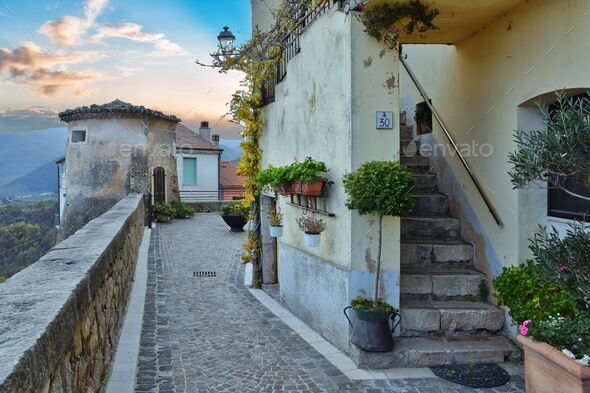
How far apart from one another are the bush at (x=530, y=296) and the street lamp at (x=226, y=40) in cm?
607

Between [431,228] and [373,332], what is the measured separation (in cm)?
202

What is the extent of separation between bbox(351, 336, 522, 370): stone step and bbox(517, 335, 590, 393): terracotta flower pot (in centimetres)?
79

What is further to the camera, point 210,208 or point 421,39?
point 210,208

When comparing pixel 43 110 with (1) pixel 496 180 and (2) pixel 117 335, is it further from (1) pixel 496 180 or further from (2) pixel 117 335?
(1) pixel 496 180

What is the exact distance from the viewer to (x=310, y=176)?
16.4 ft

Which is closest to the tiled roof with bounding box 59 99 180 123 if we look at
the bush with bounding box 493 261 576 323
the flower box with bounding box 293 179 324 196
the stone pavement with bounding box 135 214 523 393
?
the stone pavement with bounding box 135 214 523 393

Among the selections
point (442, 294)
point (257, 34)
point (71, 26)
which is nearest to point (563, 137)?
point (442, 294)

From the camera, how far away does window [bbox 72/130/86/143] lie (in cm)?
1719

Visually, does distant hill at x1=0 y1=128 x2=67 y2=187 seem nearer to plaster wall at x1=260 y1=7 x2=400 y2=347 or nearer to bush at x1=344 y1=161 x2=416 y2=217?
plaster wall at x1=260 y1=7 x2=400 y2=347

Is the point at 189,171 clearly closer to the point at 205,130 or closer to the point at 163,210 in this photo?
the point at 205,130

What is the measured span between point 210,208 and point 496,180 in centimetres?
1970

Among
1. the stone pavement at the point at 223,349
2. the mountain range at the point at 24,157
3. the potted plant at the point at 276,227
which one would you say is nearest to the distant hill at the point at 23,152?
the mountain range at the point at 24,157

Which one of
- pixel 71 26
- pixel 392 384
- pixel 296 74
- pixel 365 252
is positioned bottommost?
pixel 392 384

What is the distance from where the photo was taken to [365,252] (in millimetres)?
4621
